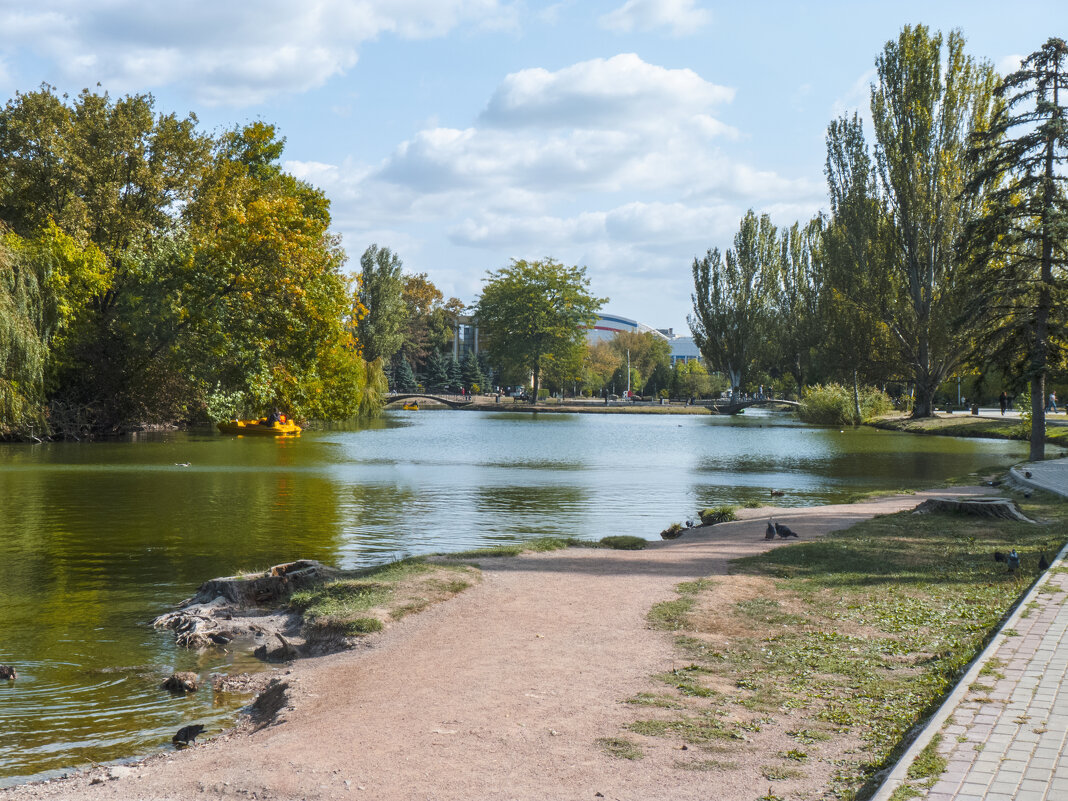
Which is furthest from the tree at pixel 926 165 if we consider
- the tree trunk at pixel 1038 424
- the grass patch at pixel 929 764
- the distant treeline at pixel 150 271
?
the grass patch at pixel 929 764

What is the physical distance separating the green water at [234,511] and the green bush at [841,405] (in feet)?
46.0

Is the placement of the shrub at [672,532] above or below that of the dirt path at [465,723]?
below

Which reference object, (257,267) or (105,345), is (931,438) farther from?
(105,345)

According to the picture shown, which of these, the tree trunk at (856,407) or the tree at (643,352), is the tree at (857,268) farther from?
the tree at (643,352)

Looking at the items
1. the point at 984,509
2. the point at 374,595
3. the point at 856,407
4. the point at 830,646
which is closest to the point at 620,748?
the point at 830,646

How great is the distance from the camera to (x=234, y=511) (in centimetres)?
1959

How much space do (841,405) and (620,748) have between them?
5963cm

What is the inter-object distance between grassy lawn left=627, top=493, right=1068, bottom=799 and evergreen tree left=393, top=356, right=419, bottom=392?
99596 mm

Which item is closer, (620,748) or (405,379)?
(620,748)

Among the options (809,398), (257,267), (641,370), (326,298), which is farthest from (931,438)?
(641,370)

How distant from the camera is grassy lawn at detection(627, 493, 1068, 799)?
18.2 feet

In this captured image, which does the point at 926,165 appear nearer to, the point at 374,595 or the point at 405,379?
the point at 374,595

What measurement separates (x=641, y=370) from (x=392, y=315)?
56.2m

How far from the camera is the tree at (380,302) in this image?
90.8 meters
